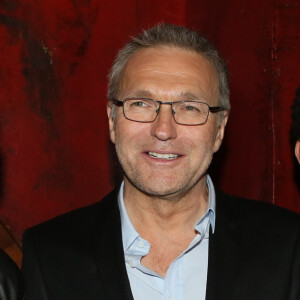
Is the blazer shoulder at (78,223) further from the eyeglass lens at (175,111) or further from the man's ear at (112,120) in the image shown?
the eyeglass lens at (175,111)

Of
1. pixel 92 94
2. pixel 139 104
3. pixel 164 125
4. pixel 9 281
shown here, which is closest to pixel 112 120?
pixel 139 104

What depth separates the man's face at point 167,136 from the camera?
2.30m

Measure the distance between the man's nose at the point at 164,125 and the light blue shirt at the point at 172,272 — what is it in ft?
1.23

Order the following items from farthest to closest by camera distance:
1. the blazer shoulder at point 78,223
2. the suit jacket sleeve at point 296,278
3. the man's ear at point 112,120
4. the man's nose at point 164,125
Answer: the man's ear at point 112,120, the blazer shoulder at point 78,223, the man's nose at point 164,125, the suit jacket sleeve at point 296,278

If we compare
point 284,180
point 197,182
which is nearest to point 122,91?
point 197,182

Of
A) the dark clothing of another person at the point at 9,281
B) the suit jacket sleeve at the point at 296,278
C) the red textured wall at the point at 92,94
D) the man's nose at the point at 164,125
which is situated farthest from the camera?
the red textured wall at the point at 92,94

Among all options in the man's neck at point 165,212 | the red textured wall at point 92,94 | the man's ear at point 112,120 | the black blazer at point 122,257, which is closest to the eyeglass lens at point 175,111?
the man's ear at point 112,120

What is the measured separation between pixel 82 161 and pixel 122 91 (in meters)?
0.72

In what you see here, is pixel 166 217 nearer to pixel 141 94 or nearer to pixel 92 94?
pixel 141 94

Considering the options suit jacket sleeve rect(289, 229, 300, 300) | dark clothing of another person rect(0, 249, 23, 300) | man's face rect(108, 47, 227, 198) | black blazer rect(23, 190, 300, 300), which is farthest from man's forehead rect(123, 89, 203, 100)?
dark clothing of another person rect(0, 249, 23, 300)

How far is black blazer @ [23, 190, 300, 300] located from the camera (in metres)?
2.18

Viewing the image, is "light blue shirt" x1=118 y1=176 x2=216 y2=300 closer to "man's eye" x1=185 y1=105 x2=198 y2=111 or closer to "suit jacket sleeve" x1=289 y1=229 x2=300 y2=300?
"suit jacket sleeve" x1=289 y1=229 x2=300 y2=300

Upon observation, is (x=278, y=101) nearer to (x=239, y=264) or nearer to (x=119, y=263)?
(x=239, y=264)

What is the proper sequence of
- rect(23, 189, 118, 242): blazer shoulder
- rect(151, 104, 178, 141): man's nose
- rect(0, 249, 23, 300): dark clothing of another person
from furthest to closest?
rect(23, 189, 118, 242): blazer shoulder < rect(151, 104, 178, 141): man's nose < rect(0, 249, 23, 300): dark clothing of another person
